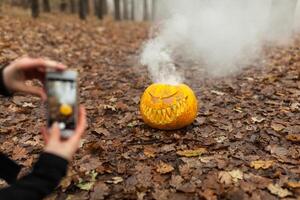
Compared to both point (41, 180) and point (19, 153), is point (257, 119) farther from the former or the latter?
point (41, 180)

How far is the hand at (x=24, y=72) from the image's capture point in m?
2.50

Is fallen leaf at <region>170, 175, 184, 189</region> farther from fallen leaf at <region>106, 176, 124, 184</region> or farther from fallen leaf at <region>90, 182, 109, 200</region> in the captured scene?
fallen leaf at <region>90, 182, 109, 200</region>

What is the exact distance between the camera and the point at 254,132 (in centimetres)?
523

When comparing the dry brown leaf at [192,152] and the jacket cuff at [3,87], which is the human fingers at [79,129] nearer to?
the jacket cuff at [3,87]

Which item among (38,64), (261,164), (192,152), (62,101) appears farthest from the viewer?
(192,152)

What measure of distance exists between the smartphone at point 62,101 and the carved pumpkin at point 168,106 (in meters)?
2.72

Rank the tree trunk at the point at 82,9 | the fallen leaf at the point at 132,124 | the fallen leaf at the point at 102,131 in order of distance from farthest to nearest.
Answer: the tree trunk at the point at 82,9 → the fallen leaf at the point at 132,124 → the fallen leaf at the point at 102,131

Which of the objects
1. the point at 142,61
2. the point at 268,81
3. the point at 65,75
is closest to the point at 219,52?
the point at 142,61

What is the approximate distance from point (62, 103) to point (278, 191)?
7.93 feet

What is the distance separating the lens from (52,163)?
7.20 feet

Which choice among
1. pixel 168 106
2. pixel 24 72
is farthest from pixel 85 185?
pixel 24 72

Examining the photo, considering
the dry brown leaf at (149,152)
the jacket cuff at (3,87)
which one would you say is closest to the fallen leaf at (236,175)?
the dry brown leaf at (149,152)

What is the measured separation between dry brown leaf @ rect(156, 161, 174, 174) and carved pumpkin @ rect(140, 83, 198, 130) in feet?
2.62

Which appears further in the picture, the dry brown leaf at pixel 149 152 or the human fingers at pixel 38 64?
the dry brown leaf at pixel 149 152
